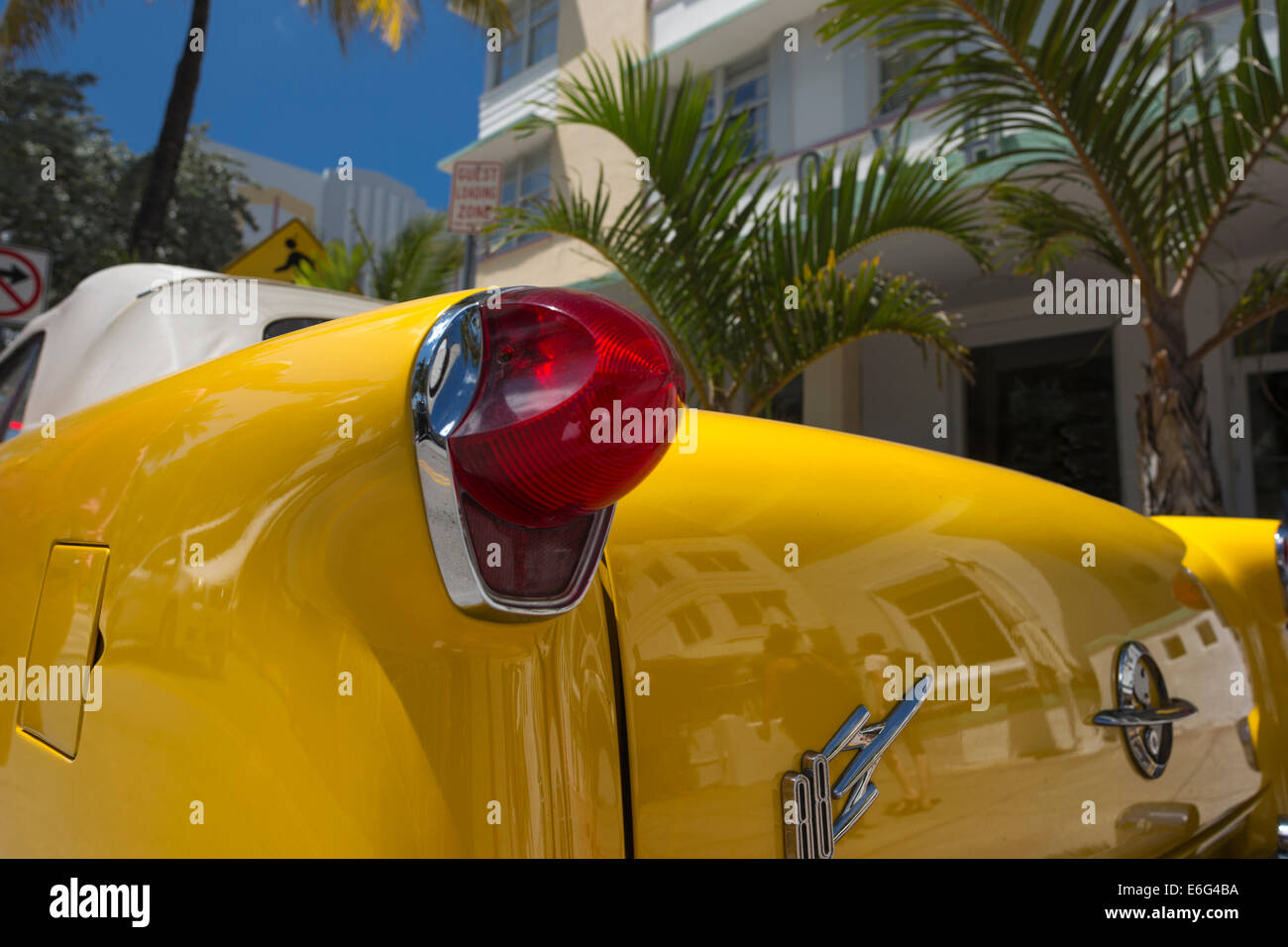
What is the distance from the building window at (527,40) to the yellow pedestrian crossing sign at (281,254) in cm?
750

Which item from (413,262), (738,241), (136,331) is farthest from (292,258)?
(136,331)

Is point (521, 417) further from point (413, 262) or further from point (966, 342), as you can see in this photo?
point (413, 262)

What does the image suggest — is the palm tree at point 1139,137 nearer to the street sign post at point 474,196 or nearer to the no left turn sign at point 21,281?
the street sign post at point 474,196

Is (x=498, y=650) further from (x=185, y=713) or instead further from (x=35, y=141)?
(x=35, y=141)

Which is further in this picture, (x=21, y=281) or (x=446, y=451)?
(x=21, y=281)

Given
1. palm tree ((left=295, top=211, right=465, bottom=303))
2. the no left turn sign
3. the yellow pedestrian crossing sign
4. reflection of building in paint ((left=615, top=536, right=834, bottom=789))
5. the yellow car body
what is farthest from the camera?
palm tree ((left=295, top=211, right=465, bottom=303))

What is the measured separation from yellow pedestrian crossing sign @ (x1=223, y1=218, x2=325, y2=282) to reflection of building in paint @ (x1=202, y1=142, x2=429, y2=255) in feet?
44.0

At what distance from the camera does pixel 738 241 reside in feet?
16.1

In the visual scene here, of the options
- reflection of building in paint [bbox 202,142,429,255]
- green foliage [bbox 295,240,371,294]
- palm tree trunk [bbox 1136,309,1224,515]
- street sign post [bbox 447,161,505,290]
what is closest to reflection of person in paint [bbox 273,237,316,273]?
green foliage [bbox 295,240,371,294]

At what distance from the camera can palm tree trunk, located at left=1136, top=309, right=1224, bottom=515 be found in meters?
4.43

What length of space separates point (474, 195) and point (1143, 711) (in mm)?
4292

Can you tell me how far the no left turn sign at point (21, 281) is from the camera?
22.6 feet

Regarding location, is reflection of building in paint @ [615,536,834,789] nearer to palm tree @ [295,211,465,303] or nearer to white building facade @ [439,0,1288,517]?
white building facade @ [439,0,1288,517]

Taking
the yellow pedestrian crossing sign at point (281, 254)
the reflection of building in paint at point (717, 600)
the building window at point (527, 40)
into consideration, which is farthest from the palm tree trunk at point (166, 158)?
the reflection of building in paint at point (717, 600)
